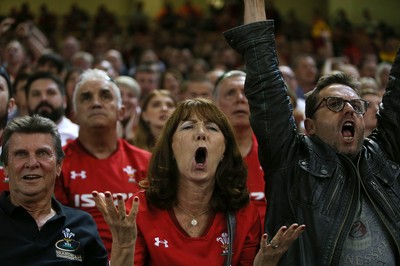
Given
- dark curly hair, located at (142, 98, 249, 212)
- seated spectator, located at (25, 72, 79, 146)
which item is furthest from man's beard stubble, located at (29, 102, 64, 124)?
dark curly hair, located at (142, 98, 249, 212)

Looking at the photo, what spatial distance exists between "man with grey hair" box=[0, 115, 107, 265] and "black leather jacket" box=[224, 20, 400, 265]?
91 centimetres

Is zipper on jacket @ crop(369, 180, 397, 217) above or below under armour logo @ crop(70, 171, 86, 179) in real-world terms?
above

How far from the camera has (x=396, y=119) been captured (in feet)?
11.3

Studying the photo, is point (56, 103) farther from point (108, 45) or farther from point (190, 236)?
point (108, 45)

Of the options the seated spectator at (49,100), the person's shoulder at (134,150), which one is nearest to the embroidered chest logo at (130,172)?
Answer: the person's shoulder at (134,150)

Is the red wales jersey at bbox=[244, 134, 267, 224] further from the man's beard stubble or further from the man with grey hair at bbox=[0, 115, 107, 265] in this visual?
the man's beard stubble

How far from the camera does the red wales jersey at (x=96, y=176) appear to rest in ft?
14.2

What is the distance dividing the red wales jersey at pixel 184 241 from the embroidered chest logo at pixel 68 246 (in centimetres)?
31

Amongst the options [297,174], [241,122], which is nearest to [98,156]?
[241,122]

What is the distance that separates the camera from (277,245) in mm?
2971

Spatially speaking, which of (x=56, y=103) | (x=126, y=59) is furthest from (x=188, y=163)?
(x=126, y=59)

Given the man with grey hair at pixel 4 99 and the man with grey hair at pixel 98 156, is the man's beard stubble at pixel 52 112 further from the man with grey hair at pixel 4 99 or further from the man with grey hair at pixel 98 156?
the man with grey hair at pixel 4 99

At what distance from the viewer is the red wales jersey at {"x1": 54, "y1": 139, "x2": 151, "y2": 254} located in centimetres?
433

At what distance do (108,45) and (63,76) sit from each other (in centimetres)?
482
